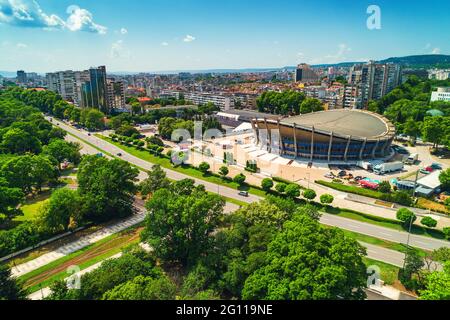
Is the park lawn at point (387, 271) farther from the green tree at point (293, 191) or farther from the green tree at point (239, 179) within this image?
the green tree at point (239, 179)

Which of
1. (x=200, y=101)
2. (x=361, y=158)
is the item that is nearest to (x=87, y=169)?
(x=361, y=158)

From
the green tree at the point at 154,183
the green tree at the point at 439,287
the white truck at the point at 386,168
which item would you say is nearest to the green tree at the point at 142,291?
the green tree at the point at 439,287

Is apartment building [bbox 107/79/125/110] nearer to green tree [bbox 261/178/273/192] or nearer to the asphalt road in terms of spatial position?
the asphalt road

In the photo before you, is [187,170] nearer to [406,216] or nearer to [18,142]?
[18,142]

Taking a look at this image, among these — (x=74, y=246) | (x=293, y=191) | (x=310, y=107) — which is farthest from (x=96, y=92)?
(x=293, y=191)
